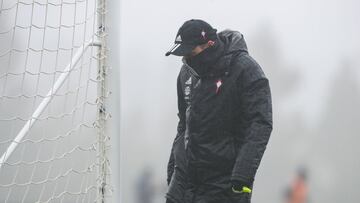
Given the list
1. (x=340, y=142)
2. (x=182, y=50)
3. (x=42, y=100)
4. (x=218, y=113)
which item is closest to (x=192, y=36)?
(x=182, y=50)

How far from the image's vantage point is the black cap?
3.80 ft

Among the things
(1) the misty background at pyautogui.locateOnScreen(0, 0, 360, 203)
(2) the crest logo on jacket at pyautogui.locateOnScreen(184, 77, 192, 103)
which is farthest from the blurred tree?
(2) the crest logo on jacket at pyautogui.locateOnScreen(184, 77, 192, 103)

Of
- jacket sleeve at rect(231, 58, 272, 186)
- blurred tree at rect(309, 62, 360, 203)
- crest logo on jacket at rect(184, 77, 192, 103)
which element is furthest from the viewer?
blurred tree at rect(309, 62, 360, 203)

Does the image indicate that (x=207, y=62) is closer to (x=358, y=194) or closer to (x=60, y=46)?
(x=60, y=46)

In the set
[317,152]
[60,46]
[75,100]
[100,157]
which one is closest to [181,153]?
[100,157]

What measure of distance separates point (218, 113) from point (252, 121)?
0.26 ft

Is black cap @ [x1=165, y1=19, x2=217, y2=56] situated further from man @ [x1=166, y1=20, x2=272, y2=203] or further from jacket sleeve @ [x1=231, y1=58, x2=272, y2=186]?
jacket sleeve @ [x1=231, y1=58, x2=272, y2=186]

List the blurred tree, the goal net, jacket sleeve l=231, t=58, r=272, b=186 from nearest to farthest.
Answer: jacket sleeve l=231, t=58, r=272, b=186
the goal net
the blurred tree

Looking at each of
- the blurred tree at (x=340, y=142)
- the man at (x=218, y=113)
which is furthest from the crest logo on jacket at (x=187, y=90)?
the blurred tree at (x=340, y=142)

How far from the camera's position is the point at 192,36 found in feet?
3.81

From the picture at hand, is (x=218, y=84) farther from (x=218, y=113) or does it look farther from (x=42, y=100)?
(x=42, y=100)

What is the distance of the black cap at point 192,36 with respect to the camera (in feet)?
3.80

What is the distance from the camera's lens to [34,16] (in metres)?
1.79

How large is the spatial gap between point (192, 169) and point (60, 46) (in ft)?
2.99
